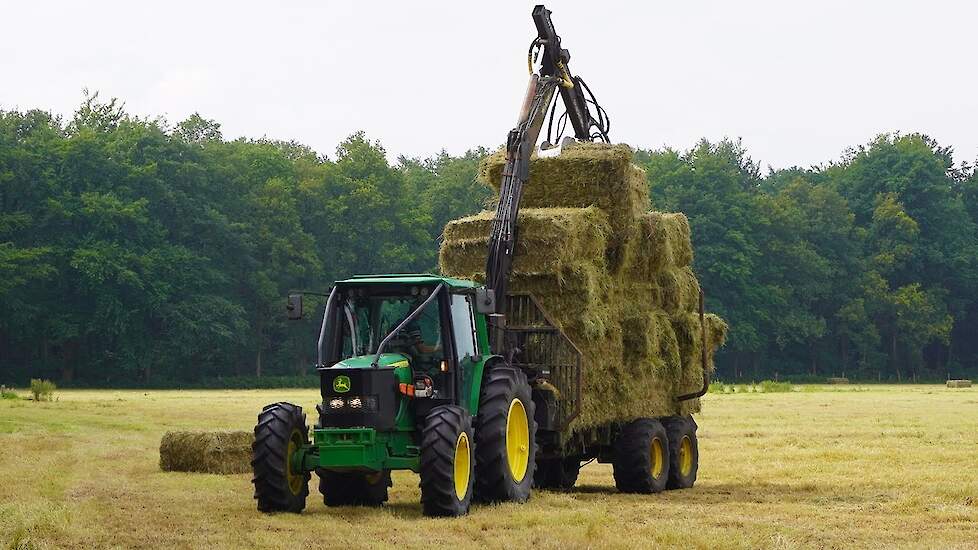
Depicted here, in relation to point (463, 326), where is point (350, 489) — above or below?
below

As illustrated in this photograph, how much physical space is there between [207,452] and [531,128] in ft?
22.3

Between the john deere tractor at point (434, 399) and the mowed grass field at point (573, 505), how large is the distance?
462mm

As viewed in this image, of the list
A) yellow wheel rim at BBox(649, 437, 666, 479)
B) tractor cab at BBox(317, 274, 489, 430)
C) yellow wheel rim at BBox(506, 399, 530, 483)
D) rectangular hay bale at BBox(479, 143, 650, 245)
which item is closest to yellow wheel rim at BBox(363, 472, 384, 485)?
tractor cab at BBox(317, 274, 489, 430)

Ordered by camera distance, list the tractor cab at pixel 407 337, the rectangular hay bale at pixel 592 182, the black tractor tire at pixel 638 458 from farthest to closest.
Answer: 1. the rectangular hay bale at pixel 592 182
2. the black tractor tire at pixel 638 458
3. the tractor cab at pixel 407 337

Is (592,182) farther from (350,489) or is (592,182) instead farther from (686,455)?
(350,489)

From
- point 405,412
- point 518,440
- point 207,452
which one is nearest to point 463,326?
point 405,412

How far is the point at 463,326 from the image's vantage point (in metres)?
16.6

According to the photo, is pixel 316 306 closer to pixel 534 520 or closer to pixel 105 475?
pixel 105 475

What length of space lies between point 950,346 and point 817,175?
2431 cm

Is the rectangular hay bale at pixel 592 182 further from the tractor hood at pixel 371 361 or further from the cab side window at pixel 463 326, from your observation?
the tractor hood at pixel 371 361

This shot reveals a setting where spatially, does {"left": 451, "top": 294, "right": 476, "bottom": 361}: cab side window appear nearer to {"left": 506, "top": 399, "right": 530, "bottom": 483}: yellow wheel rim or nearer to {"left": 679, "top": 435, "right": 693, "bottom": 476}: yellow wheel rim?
{"left": 506, "top": 399, "right": 530, "bottom": 483}: yellow wheel rim

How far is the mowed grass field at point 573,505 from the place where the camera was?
13.0m

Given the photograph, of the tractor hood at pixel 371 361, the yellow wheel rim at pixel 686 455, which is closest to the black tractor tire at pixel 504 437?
the tractor hood at pixel 371 361

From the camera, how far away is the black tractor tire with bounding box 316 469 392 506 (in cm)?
1639
